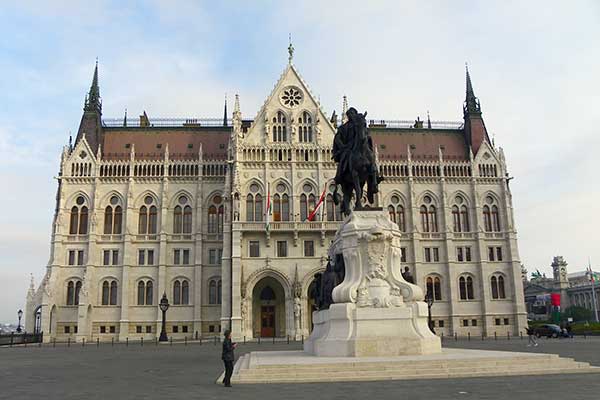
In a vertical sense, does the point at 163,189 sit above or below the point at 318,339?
above

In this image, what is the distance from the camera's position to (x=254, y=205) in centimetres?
5444

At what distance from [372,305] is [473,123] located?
171 feet

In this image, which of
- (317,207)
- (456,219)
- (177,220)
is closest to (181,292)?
(177,220)

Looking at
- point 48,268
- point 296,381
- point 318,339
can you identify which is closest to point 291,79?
point 48,268

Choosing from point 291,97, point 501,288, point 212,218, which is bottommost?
point 501,288

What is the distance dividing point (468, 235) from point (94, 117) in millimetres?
43902

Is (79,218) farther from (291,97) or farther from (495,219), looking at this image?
(495,219)

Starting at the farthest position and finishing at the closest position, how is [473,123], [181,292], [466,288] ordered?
[473,123] → [466,288] → [181,292]

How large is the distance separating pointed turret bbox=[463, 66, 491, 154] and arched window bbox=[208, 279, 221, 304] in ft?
108

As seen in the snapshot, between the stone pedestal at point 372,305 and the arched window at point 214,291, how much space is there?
37.2 meters

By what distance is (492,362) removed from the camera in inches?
614

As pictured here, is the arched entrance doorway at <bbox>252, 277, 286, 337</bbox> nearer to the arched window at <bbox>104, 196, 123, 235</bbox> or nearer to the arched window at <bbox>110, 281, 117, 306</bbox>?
the arched window at <bbox>110, 281, 117, 306</bbox>

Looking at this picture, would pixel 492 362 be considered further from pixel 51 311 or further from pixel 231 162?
pixel 51 311

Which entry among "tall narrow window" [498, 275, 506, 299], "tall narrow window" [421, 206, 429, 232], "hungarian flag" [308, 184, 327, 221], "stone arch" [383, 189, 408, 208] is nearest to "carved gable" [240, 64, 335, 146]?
"hungarian flag" [308, 184, 327, 221]
